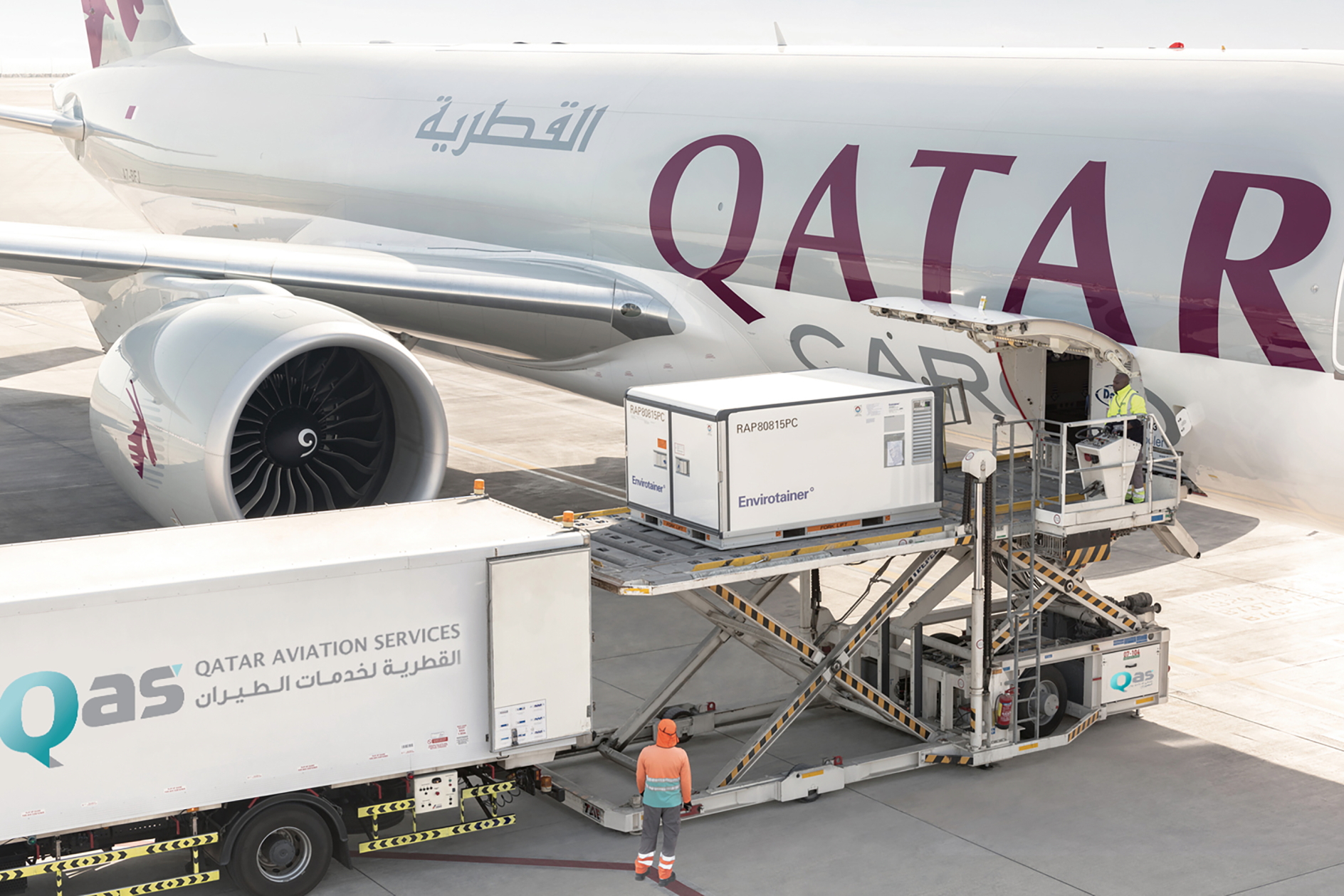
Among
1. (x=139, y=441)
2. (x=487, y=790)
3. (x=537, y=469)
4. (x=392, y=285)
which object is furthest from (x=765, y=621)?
(x=537, y=469)

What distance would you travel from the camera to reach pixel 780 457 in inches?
359

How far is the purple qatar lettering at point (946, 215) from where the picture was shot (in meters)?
10.6

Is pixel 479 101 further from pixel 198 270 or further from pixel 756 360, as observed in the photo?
pixel 756 360

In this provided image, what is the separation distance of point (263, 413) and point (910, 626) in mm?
5164

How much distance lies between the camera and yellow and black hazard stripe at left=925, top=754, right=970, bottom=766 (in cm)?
976

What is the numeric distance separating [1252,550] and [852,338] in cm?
580

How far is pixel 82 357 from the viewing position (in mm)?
26719

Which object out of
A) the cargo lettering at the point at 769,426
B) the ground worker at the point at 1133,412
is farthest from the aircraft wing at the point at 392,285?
the ground worker at the point at 1133,412

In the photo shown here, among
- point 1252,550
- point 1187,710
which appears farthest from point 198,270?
point 1252,550

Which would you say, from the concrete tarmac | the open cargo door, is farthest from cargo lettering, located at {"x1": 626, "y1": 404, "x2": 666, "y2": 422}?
the concrete tarmac

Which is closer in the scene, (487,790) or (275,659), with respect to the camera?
(275,659)

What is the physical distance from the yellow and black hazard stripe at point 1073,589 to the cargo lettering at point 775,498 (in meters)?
1.65

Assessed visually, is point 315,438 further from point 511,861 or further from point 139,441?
point 511,861

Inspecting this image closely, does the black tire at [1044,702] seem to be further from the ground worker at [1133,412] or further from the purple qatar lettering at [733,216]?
the purple qatar lettering at [733,216]
